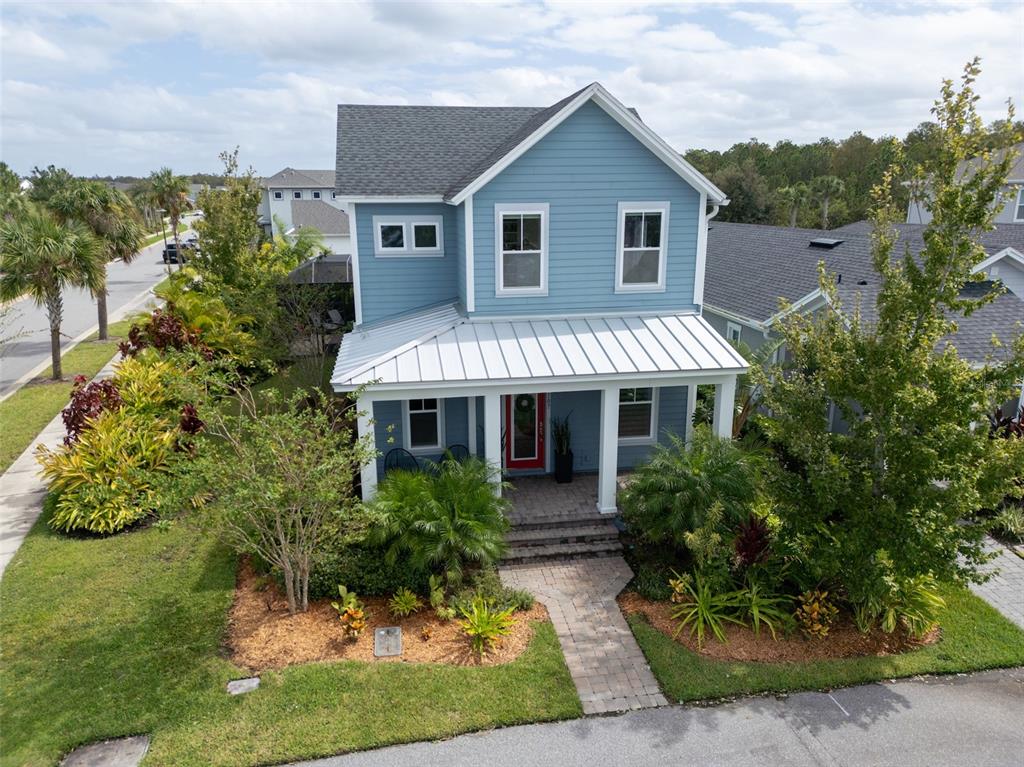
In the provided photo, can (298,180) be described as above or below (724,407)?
above

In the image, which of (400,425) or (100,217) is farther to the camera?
(100,217)

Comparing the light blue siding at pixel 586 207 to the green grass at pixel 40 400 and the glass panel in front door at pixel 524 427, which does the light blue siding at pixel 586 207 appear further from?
the green grass at pixel 40 400

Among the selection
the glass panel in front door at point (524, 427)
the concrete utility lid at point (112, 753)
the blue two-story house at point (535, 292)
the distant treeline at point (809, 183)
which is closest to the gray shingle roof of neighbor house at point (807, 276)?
the blue two-story house at point (535, 292)

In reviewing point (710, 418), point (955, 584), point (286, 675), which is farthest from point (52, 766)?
point (710, 418)

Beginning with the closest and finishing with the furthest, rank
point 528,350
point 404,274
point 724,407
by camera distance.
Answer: point 528,350 → point 724,407 → point 404,274

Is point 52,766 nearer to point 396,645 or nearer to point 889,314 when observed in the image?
point 396,645

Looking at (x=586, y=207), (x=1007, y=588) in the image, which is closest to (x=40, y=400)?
(x=586, y=207)

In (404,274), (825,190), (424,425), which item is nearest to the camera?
(424,425)

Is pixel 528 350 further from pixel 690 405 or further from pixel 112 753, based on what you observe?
pixel 112 753

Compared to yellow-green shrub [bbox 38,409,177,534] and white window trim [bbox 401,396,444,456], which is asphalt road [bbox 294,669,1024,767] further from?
yellow-green shrub [bbox 38,409,177,534]
